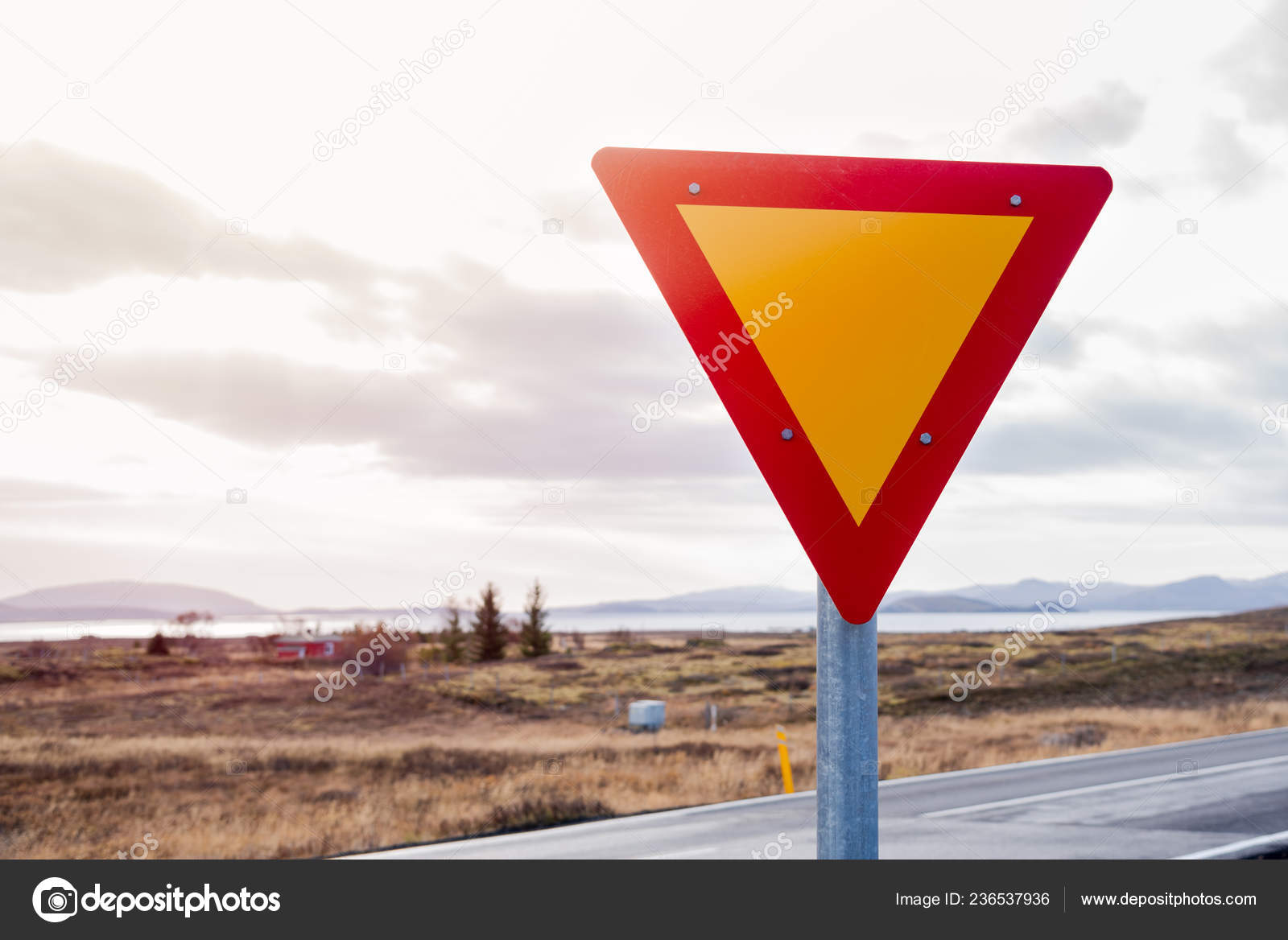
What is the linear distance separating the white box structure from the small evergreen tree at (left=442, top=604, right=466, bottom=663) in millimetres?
27686

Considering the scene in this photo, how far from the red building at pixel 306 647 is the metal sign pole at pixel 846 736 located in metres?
45.9

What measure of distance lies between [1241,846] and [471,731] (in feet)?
69.8

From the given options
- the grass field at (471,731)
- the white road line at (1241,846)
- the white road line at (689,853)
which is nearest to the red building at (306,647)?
the grass field at (471,731)

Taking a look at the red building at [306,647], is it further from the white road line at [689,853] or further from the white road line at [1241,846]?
the white road line at [1241,846]

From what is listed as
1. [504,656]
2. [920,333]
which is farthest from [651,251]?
[504,656]

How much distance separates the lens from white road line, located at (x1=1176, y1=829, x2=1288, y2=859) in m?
8.01

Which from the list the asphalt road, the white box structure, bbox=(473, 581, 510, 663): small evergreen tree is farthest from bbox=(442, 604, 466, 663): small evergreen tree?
the asphalt road

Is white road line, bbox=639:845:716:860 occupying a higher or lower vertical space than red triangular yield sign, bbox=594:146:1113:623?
lower

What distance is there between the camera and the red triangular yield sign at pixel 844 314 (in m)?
1.53

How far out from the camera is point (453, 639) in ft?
164
